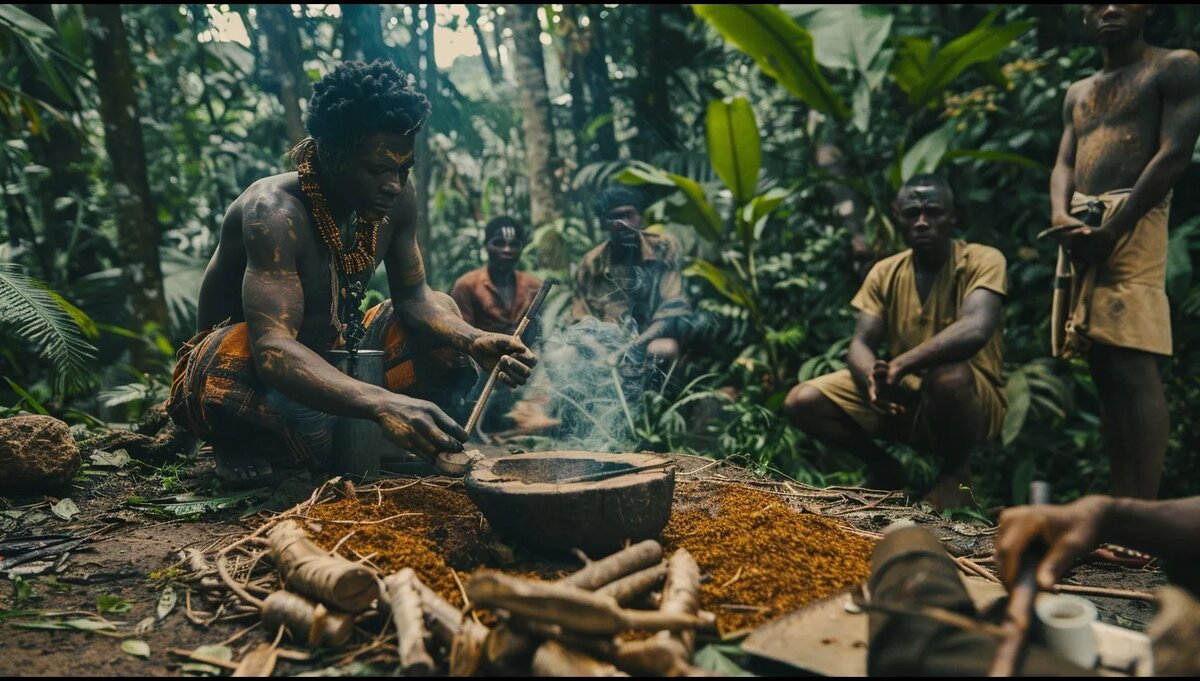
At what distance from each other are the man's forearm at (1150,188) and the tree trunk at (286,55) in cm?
600

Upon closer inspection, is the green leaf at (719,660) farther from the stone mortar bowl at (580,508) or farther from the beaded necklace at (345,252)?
the beaded necklace at (345,252)

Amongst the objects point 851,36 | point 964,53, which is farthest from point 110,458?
point 964,53

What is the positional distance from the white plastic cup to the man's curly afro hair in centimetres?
265

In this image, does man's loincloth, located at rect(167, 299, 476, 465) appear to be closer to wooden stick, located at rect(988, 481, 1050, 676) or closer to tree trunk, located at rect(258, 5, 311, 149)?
wooden stick, located at rect(988, 481, 1050, 676)

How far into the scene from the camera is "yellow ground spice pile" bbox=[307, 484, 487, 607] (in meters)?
2.39

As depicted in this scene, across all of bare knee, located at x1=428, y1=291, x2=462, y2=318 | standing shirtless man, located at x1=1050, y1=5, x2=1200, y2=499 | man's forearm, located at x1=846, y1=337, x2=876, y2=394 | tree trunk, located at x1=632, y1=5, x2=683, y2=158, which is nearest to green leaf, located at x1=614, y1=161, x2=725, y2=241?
man's forearm, located at x1=846, y1=337, x2=876, y2=394

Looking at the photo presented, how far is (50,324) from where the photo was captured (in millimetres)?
3615

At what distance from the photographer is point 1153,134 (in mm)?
3242

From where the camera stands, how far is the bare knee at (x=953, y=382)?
3840mm

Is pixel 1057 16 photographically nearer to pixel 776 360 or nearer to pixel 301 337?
pixel 776 360

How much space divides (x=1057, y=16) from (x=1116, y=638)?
19.6ft

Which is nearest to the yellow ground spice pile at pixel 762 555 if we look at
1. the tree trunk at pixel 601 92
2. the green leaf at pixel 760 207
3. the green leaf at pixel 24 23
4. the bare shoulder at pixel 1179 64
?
the bare shoulder at pixel 1179 64

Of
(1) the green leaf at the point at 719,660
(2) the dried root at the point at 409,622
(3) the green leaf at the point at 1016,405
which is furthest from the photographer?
(3) the green leaf at the point at 1016,405

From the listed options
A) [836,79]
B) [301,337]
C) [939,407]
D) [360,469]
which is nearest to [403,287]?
[301,337]
